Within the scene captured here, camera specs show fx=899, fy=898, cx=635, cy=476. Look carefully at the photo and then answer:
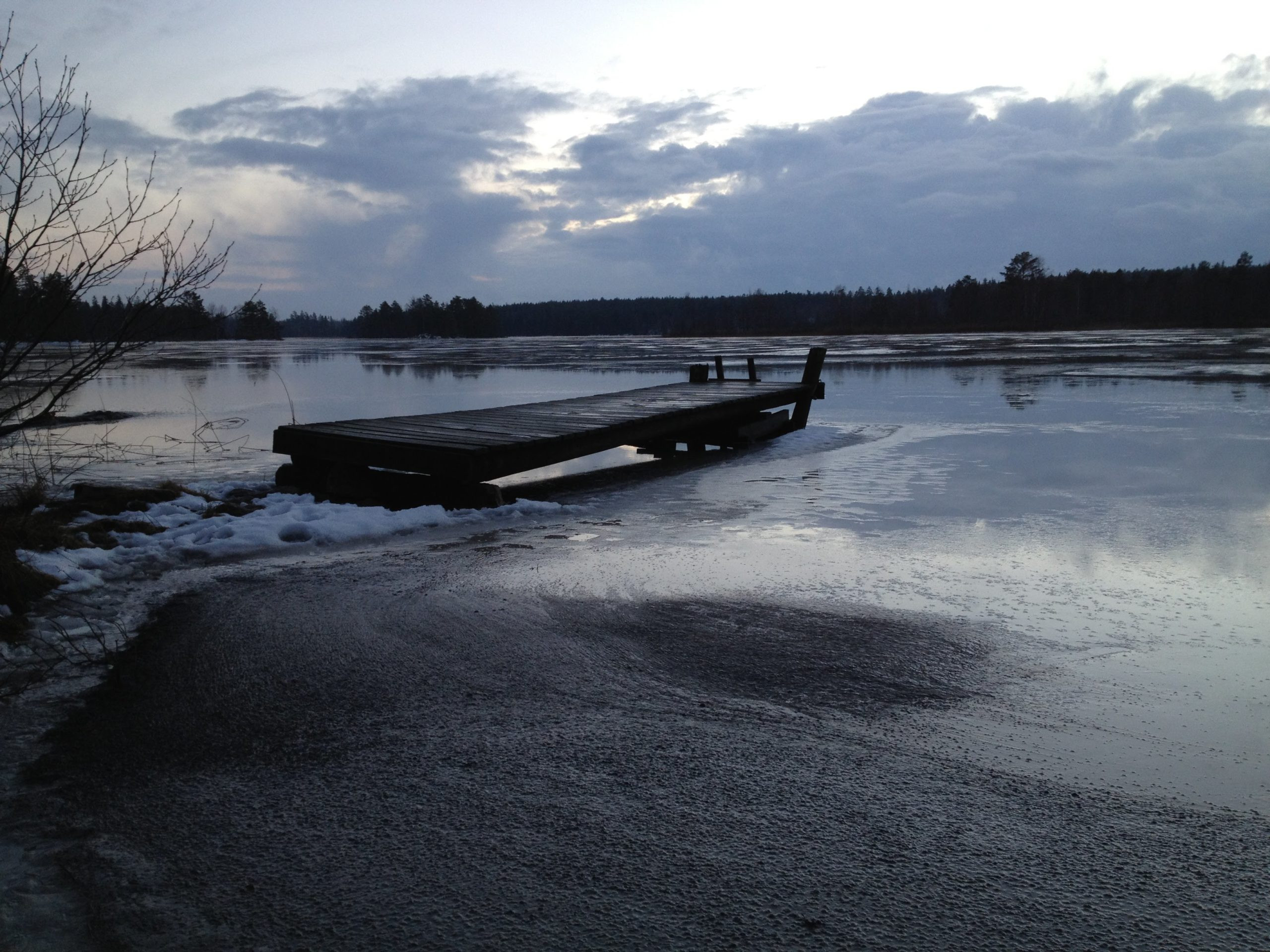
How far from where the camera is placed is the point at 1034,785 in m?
3.05

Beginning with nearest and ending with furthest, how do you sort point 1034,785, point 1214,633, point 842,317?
point 1034,785 → point 1214,633 → point 842,317

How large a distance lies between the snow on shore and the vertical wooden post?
27.8 feet

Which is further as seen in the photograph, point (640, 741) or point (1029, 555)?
point (1029, 555)

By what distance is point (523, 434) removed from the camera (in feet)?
31.5

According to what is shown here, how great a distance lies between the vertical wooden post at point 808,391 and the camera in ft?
53.5

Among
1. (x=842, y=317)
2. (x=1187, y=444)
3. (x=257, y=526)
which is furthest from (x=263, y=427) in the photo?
(x=842, y=317)

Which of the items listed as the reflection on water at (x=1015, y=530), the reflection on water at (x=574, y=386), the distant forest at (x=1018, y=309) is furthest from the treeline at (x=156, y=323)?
the distant forest at (x=1018, y=309)

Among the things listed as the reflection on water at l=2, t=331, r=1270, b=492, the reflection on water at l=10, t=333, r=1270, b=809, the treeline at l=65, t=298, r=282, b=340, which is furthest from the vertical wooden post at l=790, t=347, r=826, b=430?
the treeline at l=65, t=298, r=282, b=340

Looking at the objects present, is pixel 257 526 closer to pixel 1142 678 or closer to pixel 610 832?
pixel 610 832

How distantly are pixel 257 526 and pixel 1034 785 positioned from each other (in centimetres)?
609

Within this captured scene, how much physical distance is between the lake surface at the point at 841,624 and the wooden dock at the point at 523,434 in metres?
0.69

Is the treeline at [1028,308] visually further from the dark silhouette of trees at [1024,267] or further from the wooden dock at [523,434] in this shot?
the wooden dock at [523,434]

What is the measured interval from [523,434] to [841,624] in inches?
211

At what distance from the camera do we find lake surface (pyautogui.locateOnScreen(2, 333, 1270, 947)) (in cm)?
309
